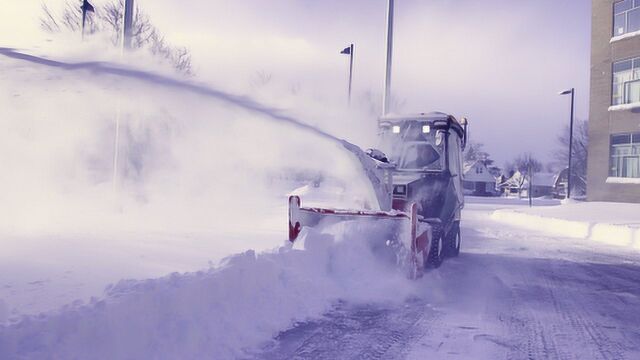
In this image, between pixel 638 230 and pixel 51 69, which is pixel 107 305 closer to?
pixel 51 69

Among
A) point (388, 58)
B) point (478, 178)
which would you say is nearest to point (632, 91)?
point (388, 58)

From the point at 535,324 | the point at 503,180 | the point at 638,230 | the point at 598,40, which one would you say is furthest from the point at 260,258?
the point at 503,180

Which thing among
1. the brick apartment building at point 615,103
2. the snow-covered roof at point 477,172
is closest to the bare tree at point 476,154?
the snow-covered roof at point 477,172

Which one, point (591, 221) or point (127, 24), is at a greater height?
point (127, 24)

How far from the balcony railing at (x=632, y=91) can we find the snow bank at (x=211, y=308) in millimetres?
23415

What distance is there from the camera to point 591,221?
20031 millimetres

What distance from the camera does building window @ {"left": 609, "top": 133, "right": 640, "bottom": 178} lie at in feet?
83.3

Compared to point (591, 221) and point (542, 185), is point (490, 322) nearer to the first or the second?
point (591, 221)

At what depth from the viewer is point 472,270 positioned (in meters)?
9.48

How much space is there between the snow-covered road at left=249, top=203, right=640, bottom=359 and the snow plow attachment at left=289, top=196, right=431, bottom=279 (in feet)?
1.41

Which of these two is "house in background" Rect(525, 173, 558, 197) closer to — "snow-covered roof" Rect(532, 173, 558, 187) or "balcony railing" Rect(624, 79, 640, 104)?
"snow-covered roof" Rect(532, 173, 558, 187)

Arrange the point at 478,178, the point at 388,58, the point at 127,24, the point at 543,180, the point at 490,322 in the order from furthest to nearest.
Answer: the point at 543,180
the point at 478,178
the point at 388,58
the point at 127,24
the point at 490,322

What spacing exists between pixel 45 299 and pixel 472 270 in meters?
7.01

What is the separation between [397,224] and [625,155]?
2280 centimetres
